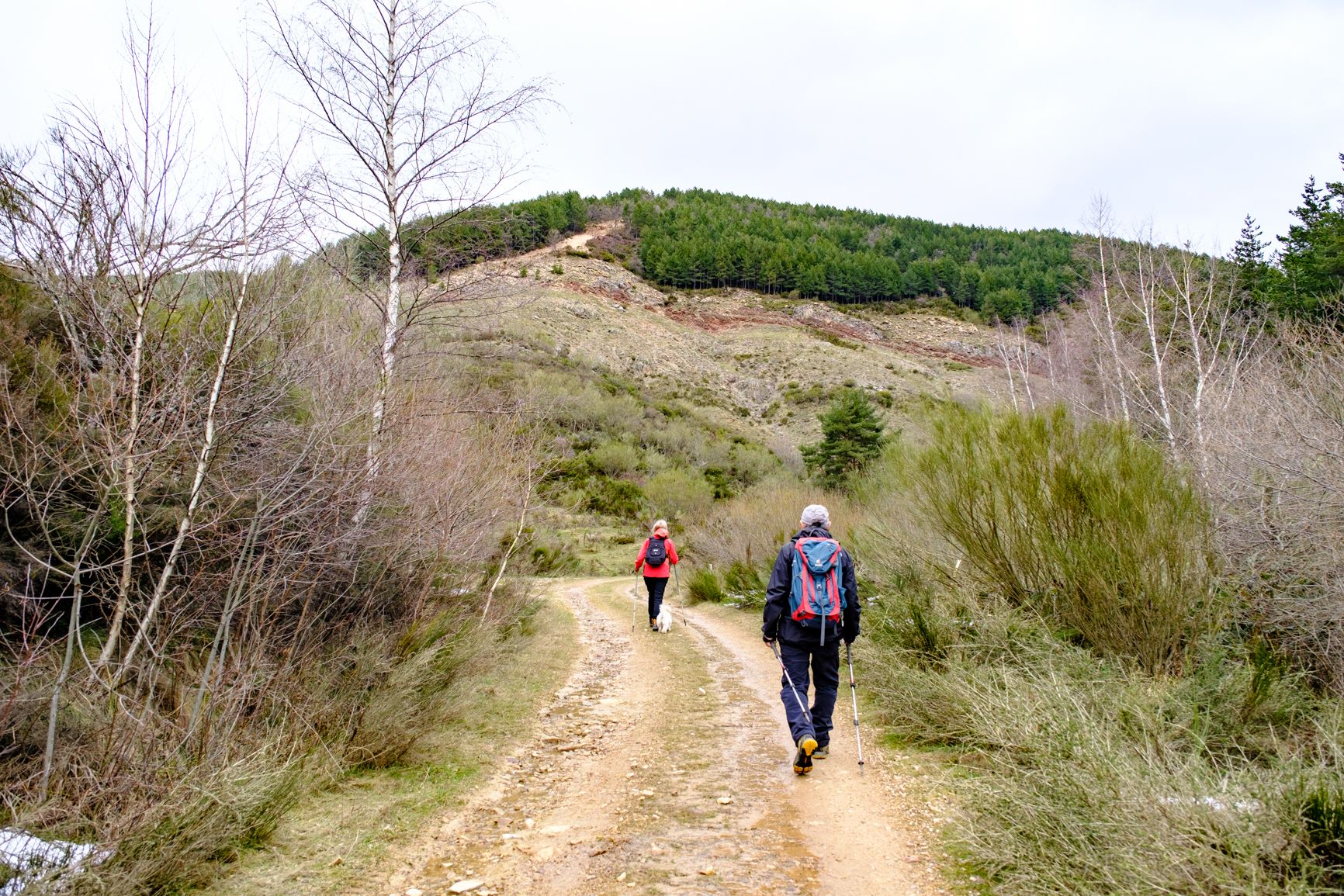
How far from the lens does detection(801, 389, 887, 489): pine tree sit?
101 ft

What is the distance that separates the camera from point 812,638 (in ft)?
17.8

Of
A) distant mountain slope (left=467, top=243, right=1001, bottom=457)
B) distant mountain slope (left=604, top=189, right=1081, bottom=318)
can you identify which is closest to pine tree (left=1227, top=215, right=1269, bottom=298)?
distant mountain slope (left=467, top=243, right=1001, bottom=457)

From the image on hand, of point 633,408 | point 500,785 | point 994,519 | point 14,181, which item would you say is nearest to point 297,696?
point 500,785

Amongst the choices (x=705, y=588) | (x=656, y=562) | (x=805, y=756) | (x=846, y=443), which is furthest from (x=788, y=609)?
(x=846, y=443)

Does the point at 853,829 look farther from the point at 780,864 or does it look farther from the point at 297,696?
the point at 297,696

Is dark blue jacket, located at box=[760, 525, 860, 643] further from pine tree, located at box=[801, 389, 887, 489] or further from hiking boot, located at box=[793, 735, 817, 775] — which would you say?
pine tree, located at box=[801, 389, 887, 489]

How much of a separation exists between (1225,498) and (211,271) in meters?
10.1

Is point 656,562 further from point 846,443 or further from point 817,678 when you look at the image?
point 846,443

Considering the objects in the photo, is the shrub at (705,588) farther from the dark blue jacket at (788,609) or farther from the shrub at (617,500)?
the shrub at (617,500)

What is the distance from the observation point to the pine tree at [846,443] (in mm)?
30750

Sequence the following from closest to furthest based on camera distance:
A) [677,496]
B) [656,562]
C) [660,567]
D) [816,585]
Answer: [816,585] < [656,562] < [660,567] < [677,496]

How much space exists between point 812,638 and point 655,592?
7496 mm

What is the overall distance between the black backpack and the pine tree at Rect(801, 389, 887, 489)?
18600 mm

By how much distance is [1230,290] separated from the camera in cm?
1598
